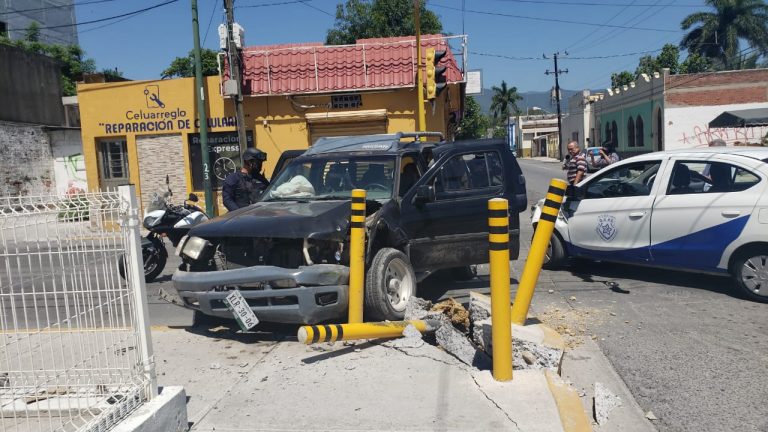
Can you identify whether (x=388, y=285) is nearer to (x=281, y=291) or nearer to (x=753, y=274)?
(x=281, y=291)

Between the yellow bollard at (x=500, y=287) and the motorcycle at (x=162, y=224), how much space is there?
4.97 meters

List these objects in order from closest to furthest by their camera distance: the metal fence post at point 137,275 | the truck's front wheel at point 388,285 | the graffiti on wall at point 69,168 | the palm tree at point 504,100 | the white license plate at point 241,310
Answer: the metal fence post at point 137,275, the white license plate at point 241,310, the truck's front wheel at point 388,285, the graffiti on wall at point 69,168, the palm tree at point 504,100

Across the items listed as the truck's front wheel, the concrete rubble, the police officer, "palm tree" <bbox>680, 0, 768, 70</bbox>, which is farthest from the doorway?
"palm tree" <bbox>680, 0, 768, 70</bbox>

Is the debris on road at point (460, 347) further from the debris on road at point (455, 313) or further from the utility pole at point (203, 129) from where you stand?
the utility pole at point (203, 129)

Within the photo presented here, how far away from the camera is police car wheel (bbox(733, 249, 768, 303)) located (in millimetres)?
6633

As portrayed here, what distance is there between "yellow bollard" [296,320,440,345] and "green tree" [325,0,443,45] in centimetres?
2753

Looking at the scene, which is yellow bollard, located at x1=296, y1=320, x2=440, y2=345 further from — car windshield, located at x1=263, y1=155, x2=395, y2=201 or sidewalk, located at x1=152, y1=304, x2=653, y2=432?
car windshield, located at x1=263, y1=155, x2=395, y2=201

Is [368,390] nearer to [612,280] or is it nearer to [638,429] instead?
[638,429]

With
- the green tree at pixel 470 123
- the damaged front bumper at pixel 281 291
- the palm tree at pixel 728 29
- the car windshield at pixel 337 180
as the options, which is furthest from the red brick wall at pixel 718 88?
the damaged front bumper at pixel 281 291

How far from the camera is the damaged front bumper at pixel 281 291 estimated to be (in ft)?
17.8

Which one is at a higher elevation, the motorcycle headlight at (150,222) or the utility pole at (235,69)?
the utility pole at (235,69)

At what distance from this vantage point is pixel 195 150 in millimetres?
17281

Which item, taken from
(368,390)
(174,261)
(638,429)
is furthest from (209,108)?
(638,429)

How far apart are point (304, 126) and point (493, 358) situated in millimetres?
13069
